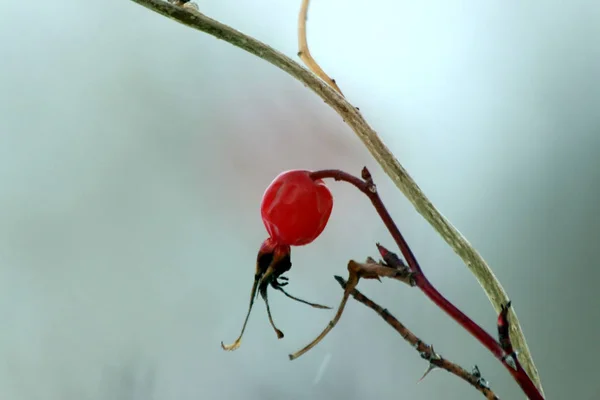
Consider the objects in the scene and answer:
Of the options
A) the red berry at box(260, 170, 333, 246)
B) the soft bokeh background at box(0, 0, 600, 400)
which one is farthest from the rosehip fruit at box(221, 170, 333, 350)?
the soft bokeh background at box(0, 0, 600, 400)

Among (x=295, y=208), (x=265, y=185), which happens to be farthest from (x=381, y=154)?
(x=265, y=185)

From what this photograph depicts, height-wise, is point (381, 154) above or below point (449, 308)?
above

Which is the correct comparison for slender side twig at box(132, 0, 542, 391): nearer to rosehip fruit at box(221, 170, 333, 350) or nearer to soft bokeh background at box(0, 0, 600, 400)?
rosehip fruit at box(221, 170, 333, 350)

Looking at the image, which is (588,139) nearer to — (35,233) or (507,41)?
(507,41)

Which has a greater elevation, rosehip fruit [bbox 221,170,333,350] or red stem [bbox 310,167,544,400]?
rosehip fruit [bbox 221,170,333,350]

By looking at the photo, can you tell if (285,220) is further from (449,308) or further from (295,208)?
(449,308)

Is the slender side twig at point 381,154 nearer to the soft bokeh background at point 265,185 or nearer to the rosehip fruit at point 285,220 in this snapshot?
the rosehip fruit at point 285,220

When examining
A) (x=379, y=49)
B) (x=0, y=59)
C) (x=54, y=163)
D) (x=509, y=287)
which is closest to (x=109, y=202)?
(x=54, y=163)
